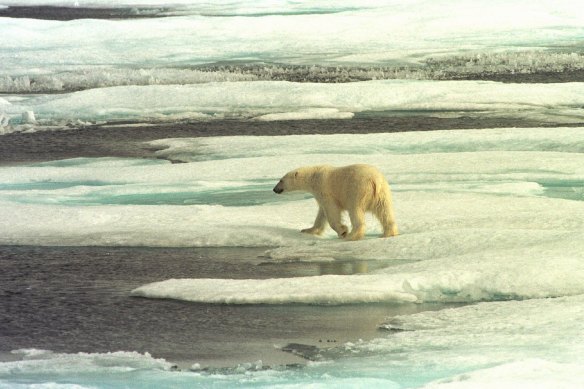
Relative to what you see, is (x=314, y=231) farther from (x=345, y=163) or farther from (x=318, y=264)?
(x=345, y=163)

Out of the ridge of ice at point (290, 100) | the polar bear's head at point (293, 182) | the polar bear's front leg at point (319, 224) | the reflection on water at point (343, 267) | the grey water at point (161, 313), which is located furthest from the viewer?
the ridge of ice at point (290, 100)

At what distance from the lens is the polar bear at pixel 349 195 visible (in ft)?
23.2

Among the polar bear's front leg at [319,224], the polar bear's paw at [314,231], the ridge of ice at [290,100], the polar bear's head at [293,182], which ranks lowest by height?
the ridge of ice at [290,100]

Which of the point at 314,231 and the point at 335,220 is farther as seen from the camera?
the point at 314,231

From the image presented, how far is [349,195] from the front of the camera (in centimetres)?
718

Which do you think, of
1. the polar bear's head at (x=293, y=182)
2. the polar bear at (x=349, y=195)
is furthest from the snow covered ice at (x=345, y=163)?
the polar bear's head at (x=293, y=182)

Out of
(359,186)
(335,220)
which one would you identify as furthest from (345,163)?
(359,186)

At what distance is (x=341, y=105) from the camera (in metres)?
13.9

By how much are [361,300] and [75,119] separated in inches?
318

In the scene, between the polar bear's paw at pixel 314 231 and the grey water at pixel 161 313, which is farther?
the polar bear's paw at pixel 314 231

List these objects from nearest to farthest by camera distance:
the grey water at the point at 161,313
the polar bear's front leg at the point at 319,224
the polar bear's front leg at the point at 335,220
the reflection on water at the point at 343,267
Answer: the grey water at the point at 161,313 → the reflection on water at the point at 343,267 → the polar bear's front leg at the point at 335,220 → the polar bear's front leg at the point at 319,224

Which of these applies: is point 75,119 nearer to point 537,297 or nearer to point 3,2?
point 537,297

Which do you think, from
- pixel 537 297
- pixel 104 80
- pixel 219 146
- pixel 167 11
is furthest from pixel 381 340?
pixel 167 11

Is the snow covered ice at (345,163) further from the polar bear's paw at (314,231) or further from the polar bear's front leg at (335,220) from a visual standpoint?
the polar bear's front leg at (335,220)
